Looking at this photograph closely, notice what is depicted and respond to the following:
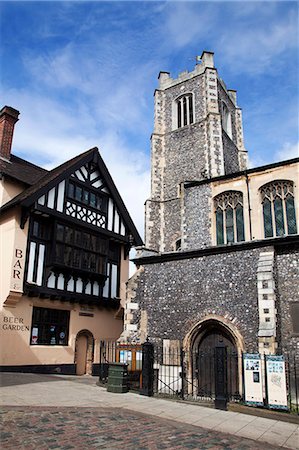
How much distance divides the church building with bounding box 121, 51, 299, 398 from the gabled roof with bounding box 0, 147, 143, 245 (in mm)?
2498

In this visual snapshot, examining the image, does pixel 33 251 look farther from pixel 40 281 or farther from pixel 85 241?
pixel 85 241

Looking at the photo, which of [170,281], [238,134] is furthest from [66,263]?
[238,134]

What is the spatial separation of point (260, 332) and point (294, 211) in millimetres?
9835

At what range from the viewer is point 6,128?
19.2 m

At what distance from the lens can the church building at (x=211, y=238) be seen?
11461 mm

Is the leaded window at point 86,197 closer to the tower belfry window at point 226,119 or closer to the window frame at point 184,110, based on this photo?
the window frame at point 184,110

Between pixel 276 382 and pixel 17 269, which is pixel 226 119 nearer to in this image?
pixel 17 269

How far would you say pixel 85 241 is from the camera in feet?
61.0

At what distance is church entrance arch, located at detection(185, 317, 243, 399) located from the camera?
37.4 ft

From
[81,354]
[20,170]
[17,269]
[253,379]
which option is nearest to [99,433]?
[253,379]

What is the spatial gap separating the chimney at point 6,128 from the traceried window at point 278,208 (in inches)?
531

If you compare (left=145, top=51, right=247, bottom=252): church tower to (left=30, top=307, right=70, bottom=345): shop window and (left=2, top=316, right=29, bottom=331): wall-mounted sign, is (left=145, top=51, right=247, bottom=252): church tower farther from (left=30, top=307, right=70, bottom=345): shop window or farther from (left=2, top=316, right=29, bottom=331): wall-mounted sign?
(left=2, top=316, right=29, bottom=331): wall-mounted sign

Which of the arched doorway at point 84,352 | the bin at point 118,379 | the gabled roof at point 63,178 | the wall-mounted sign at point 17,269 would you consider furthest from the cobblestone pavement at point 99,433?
the arched doorway at point 84,352

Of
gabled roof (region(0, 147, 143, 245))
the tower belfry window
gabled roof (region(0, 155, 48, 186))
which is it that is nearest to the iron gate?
gabled roof (region(0, 147, 143, 245))
